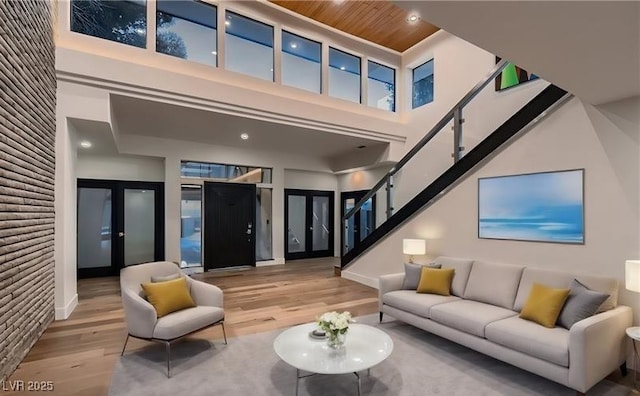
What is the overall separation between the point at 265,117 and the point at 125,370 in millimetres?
4147

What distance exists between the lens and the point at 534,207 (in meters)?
3.61

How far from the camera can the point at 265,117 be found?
5645mm

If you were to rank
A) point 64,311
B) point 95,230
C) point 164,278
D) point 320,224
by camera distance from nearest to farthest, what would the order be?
point 164,278 → point 64,311 → point 95,230 → point 320,224

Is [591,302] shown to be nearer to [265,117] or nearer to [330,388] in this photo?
[330,388]

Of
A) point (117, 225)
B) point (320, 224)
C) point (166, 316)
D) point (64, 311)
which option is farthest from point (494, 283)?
point (117, 225)

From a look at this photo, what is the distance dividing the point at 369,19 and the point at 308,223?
553 cm

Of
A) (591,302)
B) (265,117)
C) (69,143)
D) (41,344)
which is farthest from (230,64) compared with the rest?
(591,302)

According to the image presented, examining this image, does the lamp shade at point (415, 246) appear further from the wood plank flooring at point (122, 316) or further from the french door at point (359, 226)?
the french door at point (359, 226)

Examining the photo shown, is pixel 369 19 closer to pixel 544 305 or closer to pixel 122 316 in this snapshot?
pixel 544 305

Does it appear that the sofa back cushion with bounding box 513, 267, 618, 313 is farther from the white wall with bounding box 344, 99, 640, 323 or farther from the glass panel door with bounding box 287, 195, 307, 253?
the glass panel door with bounding box 287, 195, 307, 253

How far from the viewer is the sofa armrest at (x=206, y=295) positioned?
3.58 metres

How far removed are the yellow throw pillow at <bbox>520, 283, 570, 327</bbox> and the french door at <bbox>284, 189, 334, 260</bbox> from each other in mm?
6748

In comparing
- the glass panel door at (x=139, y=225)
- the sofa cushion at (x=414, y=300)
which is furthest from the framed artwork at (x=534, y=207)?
the glass panel door at (x=139, y=225)

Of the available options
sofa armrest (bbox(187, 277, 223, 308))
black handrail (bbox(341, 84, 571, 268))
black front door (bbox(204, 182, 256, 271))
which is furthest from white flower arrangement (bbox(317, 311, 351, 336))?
black front door (bbox(204, 182, 256, 271))
